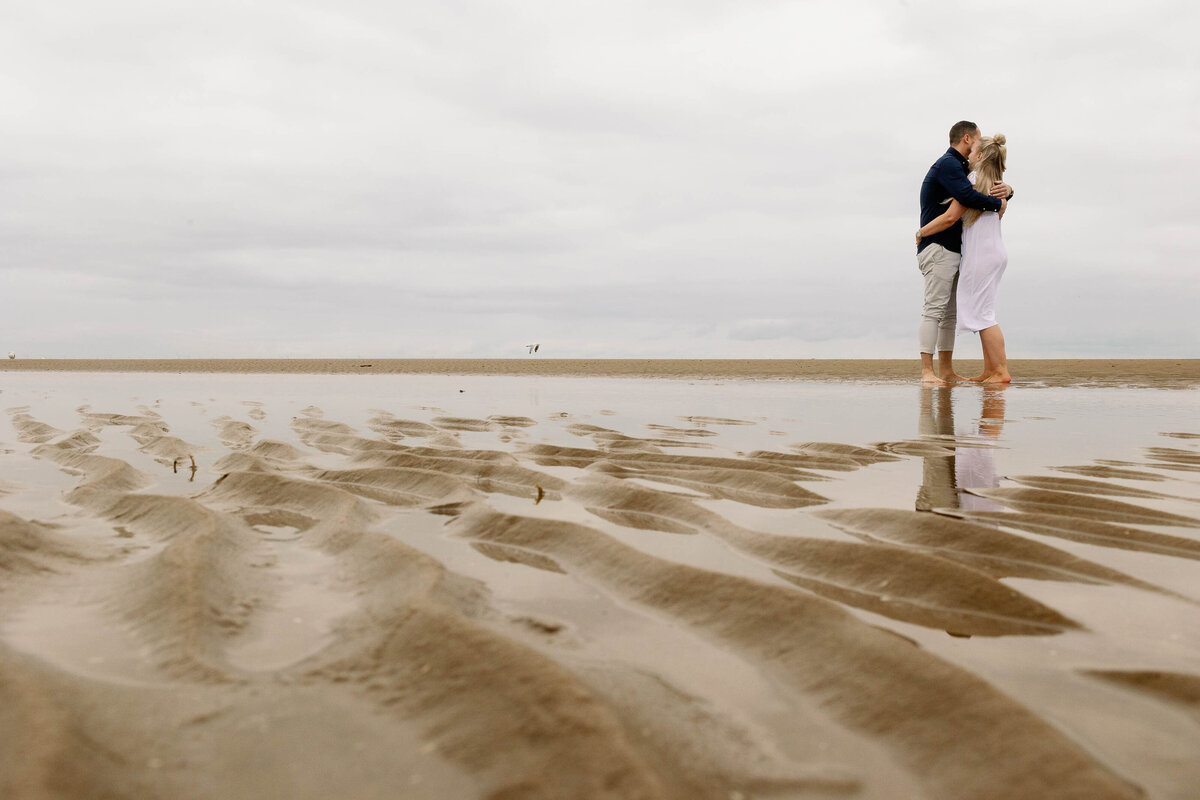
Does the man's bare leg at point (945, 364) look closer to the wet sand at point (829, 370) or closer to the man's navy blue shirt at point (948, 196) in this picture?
the man's navy blue shirt at point (948, 196)

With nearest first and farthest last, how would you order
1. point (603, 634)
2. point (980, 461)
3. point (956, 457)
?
point (603, 634) → point (980, 461) → point (956, 457)

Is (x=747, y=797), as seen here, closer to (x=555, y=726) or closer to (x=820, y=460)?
(x=555, y=726)

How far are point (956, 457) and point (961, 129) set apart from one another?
17.6 ft

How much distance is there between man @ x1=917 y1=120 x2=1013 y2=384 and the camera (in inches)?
299

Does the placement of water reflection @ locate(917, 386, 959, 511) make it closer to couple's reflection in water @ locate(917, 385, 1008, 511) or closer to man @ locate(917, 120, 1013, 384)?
couple's reflection in water @ locate(917, 385, 1008, 511)

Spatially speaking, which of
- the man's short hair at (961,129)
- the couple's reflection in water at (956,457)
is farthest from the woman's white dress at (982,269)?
the couple's reflection in water at (956,457)

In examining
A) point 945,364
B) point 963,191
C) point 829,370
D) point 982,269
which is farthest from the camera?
point 829,370

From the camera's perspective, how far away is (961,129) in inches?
306

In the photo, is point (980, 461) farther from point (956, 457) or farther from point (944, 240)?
point (944, 240)

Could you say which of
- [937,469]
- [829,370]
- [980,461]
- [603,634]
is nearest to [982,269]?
[980,461]

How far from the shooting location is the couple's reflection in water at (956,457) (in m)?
2.71

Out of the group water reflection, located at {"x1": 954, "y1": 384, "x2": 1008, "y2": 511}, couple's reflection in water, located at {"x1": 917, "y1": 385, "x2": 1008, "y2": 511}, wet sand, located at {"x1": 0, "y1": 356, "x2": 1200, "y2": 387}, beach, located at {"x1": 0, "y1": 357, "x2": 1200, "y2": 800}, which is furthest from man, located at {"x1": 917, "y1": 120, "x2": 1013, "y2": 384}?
beach, located at {"x1": 0, "y1": 357, "x2": 1200, "y2": 800}

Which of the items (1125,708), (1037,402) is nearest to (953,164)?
(1037,402)

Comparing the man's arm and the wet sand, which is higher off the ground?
the man's arm
